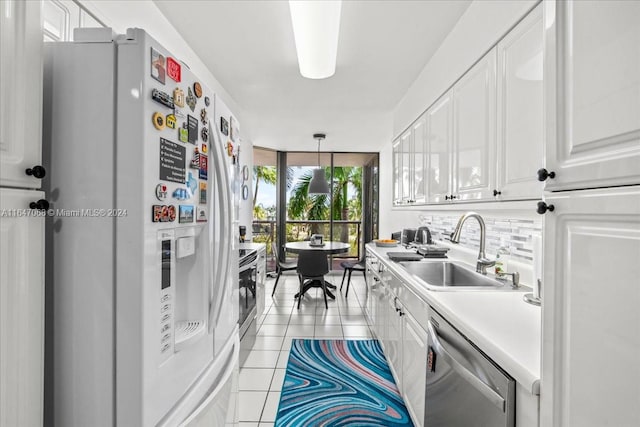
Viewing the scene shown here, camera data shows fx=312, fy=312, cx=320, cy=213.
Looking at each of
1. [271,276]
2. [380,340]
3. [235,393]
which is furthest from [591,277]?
[271,276]

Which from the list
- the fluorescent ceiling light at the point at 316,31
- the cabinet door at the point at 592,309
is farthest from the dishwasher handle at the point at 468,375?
the fluorescent ceiling light at the point at 316,31

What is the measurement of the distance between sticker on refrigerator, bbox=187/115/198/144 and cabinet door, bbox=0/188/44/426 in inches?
17.5

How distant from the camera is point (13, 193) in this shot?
0.71 metres

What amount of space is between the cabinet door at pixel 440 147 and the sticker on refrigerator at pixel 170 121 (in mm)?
1856

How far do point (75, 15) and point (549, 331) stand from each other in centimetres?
204

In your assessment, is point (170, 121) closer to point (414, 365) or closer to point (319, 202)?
point (414, 365)

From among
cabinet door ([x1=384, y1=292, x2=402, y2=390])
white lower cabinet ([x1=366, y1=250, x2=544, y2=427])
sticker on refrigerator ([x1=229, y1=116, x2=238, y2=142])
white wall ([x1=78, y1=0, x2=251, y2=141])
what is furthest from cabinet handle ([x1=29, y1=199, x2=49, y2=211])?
cabinet door ([x1=384, y1=292, x2=402, y2=390])

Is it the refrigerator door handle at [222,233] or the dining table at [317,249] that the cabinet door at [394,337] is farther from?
the dining table at [317,249]

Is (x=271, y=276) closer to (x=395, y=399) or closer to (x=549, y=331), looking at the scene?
(x=395, y=399)

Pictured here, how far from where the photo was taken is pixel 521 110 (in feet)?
4.61

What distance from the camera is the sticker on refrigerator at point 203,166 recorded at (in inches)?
44.8

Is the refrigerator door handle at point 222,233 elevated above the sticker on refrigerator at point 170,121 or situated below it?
below

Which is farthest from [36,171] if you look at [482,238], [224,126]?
[482,238]

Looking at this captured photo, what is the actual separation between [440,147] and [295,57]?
1.44 meters
